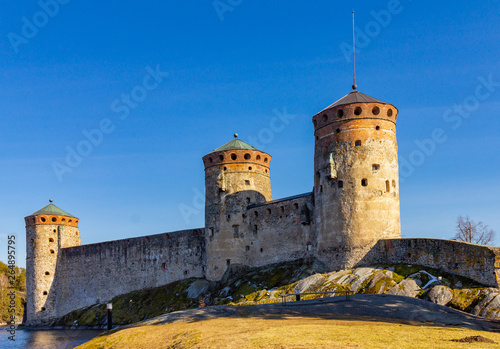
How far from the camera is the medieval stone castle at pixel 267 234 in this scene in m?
37.0

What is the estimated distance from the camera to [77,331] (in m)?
56.7

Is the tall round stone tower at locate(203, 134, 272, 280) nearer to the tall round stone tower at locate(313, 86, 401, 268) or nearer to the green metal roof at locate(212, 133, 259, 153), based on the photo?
the green metal roof at locate(212, 133, 259, 153)

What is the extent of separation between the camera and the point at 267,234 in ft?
154

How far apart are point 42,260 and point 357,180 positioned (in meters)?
43.9

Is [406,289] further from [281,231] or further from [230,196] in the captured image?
[230,196]

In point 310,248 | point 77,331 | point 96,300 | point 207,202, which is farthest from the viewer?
point 96,300

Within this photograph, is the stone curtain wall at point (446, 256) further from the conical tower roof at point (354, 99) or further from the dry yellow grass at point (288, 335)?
the dry yellow grass at point (288, 335)

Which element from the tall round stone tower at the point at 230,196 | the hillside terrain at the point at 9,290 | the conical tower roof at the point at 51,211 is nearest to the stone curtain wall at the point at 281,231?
the tall round stone tower at the point at 230,196

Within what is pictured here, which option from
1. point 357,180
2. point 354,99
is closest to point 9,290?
point 357,180

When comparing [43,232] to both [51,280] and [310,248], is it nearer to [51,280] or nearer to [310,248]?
[51,280]

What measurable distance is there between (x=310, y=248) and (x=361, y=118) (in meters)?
11.0

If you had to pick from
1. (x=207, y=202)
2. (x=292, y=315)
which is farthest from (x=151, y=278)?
(x=292, y=315)

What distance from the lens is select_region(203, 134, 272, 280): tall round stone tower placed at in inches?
1905

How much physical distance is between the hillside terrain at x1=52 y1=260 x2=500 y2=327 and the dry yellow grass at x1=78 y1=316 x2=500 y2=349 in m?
8.78
